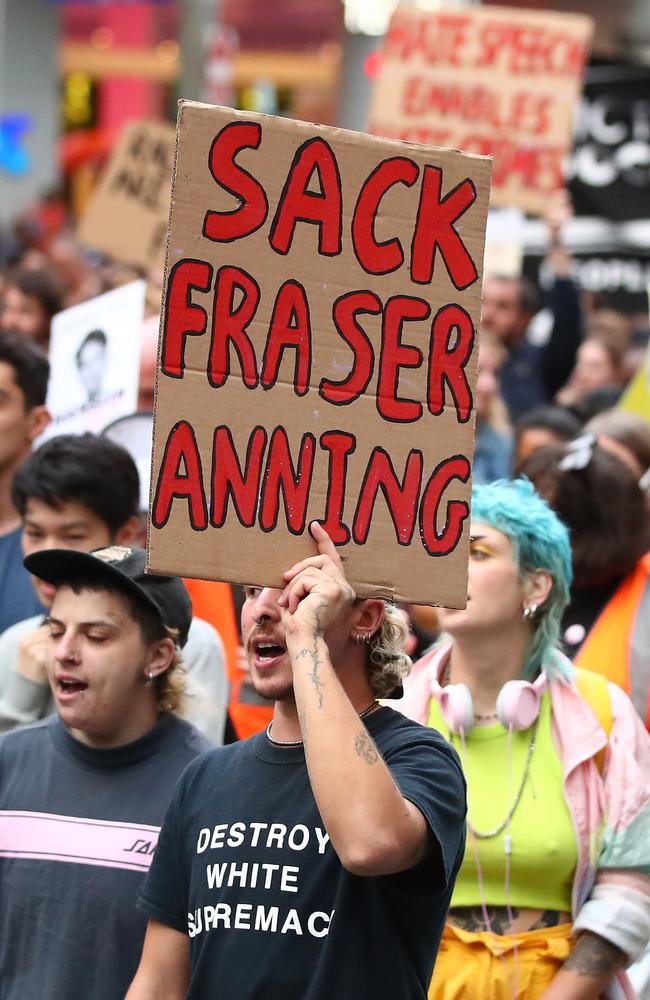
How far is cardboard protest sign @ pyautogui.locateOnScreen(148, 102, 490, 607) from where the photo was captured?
2.86m

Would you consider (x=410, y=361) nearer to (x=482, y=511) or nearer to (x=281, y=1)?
(x=482, y=511)

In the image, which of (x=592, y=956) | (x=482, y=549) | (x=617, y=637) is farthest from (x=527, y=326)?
(x=592, y=956)

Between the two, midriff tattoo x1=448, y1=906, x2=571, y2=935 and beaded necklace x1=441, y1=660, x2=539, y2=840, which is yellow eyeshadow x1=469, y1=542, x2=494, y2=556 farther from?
midriff tattoo x1=448, y1=906, x2=571, y2=935

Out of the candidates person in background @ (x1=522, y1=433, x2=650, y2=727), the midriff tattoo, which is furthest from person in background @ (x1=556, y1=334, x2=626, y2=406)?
the midriff tattoo

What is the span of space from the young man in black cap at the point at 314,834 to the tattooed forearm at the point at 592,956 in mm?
894

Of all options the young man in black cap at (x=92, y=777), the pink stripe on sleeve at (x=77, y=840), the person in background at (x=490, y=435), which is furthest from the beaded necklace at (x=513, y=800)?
the person in background at (x=490, y=435)

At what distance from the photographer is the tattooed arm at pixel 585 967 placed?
3.68m

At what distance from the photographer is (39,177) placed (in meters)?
24.0

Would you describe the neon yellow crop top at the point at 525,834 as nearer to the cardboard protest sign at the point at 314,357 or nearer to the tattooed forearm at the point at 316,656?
the cardboard protest sign at the point at 314,357

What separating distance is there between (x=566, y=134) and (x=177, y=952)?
6565 mm

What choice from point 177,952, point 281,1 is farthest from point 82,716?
point 281,1

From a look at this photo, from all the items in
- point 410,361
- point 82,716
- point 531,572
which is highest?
point 410,361

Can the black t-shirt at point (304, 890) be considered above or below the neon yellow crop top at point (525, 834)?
above

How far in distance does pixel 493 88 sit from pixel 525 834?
19.7 ft
